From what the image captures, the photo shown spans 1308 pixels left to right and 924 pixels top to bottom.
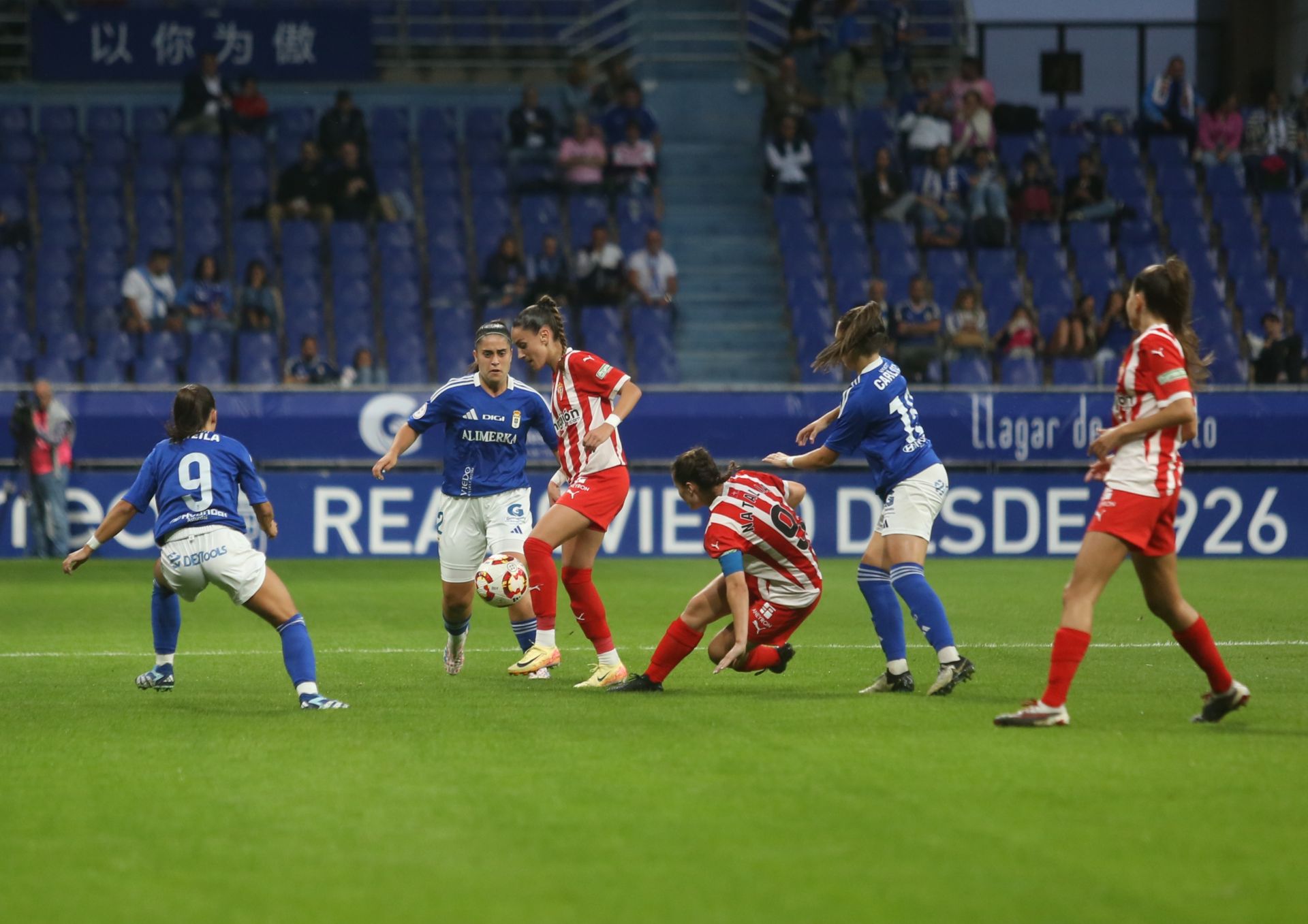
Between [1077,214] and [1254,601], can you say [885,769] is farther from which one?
[1077,214]

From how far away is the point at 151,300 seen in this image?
21281 mm

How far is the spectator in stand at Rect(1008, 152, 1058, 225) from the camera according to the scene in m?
24.5

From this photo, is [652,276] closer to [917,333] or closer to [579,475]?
[917,333]

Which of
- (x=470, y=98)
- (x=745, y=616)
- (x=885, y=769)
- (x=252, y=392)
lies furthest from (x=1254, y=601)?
(x=470, y=98)

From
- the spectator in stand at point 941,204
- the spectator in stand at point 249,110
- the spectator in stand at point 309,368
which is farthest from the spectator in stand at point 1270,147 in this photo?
the spectator in stand at point 249,110

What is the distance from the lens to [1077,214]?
24828 millimetres

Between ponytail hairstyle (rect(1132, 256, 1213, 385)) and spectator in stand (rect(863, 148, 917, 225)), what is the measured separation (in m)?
16.9

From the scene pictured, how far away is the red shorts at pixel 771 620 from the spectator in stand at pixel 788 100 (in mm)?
16511

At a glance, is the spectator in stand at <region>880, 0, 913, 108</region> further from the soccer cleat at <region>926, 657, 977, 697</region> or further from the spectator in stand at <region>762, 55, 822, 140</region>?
the soccer cleat at <region>926, 657, 977, 697</region>

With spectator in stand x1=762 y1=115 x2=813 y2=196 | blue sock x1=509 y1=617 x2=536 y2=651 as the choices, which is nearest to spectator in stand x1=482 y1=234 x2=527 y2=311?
spectator in stand x1=762 y1=115 x2=813 y2=196

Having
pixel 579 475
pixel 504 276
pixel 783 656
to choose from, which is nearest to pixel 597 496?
pixel 579 475

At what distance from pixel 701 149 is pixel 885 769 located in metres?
20.9

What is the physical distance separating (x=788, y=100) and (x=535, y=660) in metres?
17.4

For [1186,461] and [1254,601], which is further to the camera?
[1186,461]
